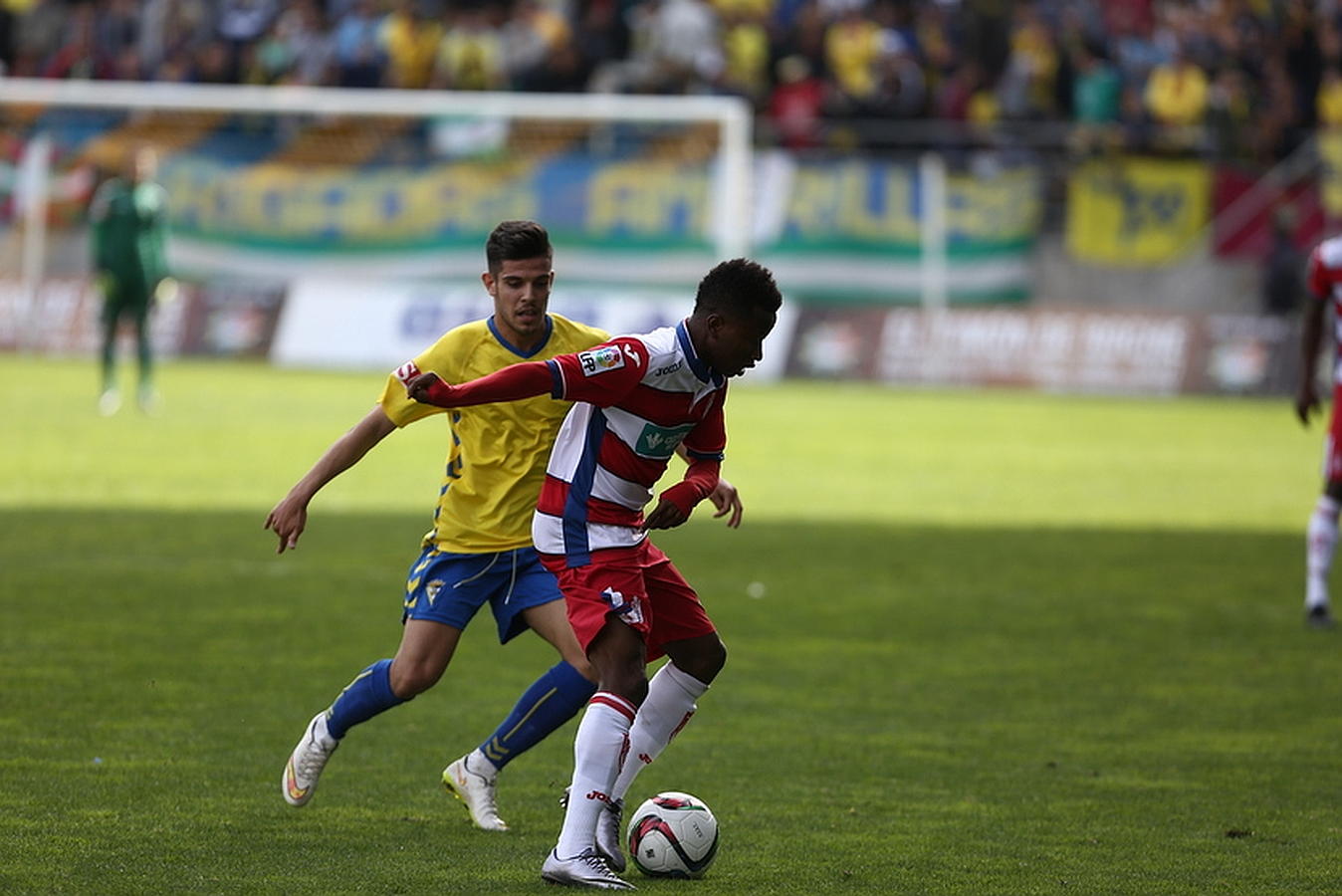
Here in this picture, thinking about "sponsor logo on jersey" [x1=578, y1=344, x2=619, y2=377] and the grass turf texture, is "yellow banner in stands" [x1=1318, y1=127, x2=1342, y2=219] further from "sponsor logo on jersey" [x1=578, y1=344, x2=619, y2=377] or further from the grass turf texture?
"sponsor logo on jersey" [x1=578, y1=344, x2=619, y2=377]

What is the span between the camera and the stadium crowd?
27188 millimetres

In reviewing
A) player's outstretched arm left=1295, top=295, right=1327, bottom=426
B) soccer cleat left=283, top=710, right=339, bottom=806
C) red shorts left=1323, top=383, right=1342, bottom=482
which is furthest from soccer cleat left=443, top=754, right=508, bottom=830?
player's outstretched arm left=1295, top=295, right=1327, bottom=426

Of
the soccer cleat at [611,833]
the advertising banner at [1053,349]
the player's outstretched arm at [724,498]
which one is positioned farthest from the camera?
the advertising banner at [1053,349]

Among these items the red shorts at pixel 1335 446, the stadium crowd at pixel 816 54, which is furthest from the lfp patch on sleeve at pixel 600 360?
the stadium crowd at pixel 816 54

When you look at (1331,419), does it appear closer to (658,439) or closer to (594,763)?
(658,439)

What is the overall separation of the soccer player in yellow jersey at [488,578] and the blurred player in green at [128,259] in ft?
46.7

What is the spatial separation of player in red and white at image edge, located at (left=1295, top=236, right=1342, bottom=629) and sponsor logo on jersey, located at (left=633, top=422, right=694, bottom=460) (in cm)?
568

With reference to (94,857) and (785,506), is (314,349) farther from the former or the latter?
(94,857)

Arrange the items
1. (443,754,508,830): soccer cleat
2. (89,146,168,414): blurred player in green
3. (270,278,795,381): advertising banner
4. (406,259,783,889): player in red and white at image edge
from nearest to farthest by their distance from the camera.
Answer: (406,259,783,889): player in red and white at image edge → (443,754,508,830): soccer cleat → (89,146,168,414): blurred player in green → (270,278,795,381): advertising banner

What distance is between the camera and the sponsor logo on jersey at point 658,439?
567 cm

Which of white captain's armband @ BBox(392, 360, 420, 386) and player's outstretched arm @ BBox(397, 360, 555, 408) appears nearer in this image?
player's outstretched arm @ BBox(397, 360, 555, 408)

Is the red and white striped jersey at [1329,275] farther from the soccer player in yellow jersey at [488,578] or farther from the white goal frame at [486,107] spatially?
the white goal frame at [486,107]

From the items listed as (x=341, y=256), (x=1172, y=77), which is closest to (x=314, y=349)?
(x=341, y=256)

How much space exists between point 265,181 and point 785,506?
1450 centimetres
